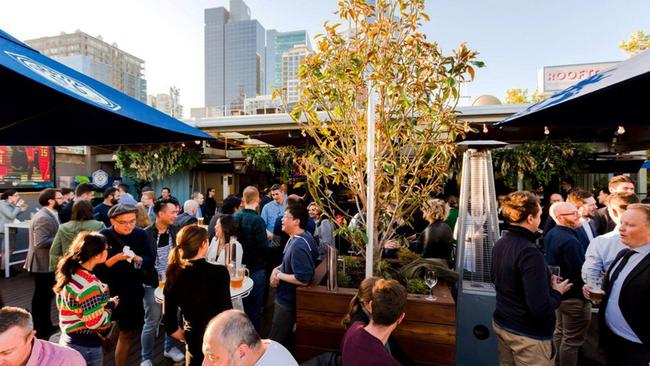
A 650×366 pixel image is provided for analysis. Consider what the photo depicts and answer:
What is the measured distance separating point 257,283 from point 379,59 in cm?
263

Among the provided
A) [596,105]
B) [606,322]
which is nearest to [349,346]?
[606,322]

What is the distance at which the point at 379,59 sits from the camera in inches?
105

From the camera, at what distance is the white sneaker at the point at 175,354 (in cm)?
330

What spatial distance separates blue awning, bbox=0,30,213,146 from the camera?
3.80 feet

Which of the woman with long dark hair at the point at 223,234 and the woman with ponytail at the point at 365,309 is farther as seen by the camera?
the woman with long dark hair at the point at 223,234

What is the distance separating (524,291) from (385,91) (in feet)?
6.06

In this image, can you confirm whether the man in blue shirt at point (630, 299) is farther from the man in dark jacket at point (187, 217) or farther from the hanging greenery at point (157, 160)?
the hanging greenery at point (157, 160)

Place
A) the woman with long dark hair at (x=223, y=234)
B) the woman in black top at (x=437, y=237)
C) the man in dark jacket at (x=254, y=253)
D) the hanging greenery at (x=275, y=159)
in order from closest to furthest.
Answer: the woman with long dark hair at (x=223, y=234)
the man in dark jacket at (x=254, y=253)
the woman in black top at (x=437, y=237)
the hanging greenery at (x=275, y=159)

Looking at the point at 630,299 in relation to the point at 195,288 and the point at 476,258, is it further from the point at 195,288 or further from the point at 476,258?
the point at 195,288

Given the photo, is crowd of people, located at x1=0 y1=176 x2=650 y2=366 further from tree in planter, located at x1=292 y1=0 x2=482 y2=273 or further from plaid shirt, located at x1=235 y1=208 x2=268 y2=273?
tree in planter, located at x1=292 y1=0 x2=482 y2=273

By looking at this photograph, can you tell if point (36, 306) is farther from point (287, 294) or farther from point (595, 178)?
point (595, 178)

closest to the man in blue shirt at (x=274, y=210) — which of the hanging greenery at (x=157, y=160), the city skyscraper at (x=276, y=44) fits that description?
the hanging greenery at (x=157, y=160)

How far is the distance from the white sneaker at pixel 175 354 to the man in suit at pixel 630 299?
146 inches

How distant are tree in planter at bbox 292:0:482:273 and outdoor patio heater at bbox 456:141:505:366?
2.25 feet
